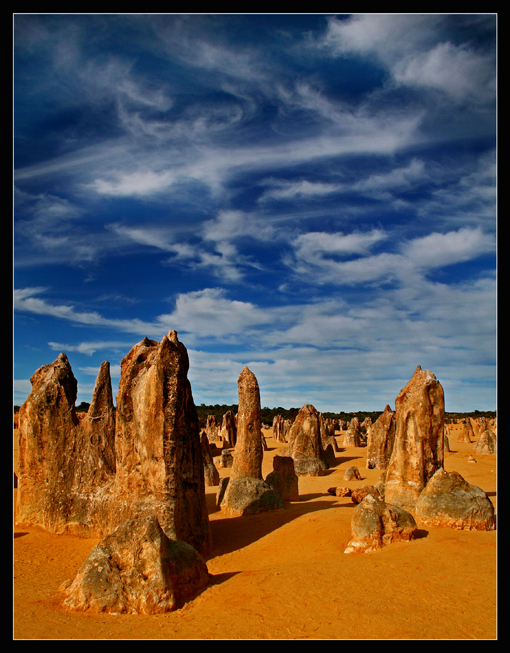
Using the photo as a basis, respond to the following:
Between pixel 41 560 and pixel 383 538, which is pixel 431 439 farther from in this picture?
pixel 41 560

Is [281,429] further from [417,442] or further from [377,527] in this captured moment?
[377,527]

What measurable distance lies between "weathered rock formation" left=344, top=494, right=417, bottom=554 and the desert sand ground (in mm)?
225

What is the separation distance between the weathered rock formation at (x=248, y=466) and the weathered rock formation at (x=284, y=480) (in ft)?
4.50

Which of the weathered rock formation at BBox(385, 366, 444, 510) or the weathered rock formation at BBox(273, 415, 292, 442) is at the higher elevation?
the weathered rock formation at BBox(385, 366, 444, 510)

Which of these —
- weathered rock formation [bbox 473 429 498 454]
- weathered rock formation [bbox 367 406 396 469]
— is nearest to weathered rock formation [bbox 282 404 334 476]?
weathered rock formation [bbox 367 406 396 469]

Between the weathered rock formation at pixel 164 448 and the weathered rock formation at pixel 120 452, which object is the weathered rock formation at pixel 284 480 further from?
the weathered rock formation at pixel 164 448

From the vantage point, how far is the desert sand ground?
17.0 ft

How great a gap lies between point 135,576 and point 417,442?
7.94 metres

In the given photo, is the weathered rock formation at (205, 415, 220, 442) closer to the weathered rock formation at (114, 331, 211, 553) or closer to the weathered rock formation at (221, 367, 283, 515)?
the weathered rock formation at (221, 367, 283, 515)

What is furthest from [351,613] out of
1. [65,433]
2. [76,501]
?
[65,433]

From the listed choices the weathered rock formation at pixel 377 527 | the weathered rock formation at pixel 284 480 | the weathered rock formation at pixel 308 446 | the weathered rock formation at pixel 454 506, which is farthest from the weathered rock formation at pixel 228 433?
the weathered rock formation at pixel 377 527

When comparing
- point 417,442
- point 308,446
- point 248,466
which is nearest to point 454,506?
point 417,442

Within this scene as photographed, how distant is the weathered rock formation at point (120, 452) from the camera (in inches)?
358

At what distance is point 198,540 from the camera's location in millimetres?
9477
